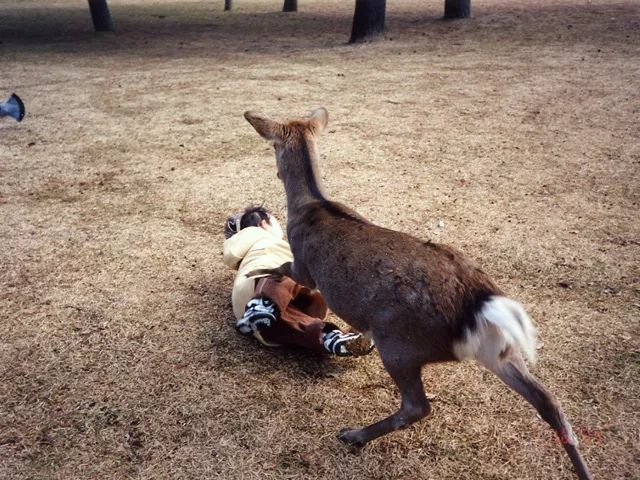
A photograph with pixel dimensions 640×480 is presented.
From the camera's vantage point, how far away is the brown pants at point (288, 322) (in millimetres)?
3049

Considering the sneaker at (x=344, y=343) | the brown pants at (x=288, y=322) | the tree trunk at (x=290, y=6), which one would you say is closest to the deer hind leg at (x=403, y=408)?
the sneaker at (x=344, y=343)

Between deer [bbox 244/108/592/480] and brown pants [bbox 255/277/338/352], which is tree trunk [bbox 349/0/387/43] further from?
deer [bbox 244/108/592/480]

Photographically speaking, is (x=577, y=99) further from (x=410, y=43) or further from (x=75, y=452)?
(x=75, y=452)

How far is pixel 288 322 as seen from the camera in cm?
307

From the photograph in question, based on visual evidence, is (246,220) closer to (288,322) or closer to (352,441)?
(288,322)

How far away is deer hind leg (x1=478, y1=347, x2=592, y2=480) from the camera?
215 cm

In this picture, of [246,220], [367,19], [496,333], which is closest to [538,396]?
[496,333]

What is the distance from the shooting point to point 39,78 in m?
9.92

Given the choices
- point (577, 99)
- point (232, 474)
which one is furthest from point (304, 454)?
point (577, 99)

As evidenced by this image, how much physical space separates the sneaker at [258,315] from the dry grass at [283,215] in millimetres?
211

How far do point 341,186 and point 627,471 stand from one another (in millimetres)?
3305

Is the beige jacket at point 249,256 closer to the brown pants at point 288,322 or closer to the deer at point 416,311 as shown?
the brown pants at point 288,322

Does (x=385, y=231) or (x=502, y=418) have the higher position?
(x=385, y=231)

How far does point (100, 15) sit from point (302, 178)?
15126 mm
